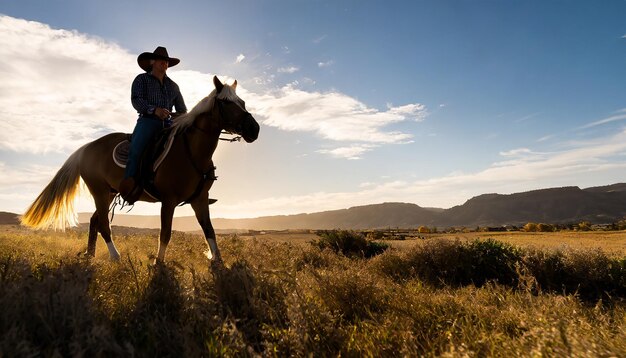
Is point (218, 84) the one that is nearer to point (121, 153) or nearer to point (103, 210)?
point (121, 153)

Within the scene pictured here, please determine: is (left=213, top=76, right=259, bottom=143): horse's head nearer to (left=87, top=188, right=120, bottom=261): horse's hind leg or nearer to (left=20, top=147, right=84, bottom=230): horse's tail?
(left=87, top=188, right=120, bottom=261): horse's hind leg

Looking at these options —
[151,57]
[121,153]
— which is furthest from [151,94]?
[121,153]

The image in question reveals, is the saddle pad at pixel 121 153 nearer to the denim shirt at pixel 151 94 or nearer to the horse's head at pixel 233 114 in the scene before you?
the denim shirt at pixel 151 94

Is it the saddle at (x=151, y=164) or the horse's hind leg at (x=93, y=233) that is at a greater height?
the saddle at (x=151, y=164)

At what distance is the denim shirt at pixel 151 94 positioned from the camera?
652 cm

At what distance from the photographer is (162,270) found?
12.1ft

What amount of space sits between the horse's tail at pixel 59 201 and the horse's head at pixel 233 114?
15.0ft

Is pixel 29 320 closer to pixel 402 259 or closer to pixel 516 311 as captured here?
pixel 516 311

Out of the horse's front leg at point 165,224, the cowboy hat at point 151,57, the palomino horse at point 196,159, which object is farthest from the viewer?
the cowboy hat at point 151,57

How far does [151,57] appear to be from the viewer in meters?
6.88

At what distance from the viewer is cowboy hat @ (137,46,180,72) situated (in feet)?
22.5

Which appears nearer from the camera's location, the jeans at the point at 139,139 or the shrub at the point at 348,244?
the jeans at the point at 139,139

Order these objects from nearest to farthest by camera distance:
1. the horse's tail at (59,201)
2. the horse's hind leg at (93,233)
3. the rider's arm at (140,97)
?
the rider's arm at (140,97), the horse's hind leg at (93,233), the horse's tail at (59,201)

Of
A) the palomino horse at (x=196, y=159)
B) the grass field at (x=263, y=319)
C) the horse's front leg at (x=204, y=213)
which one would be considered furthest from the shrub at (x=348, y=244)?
the grass field at (x=263, y=319)
